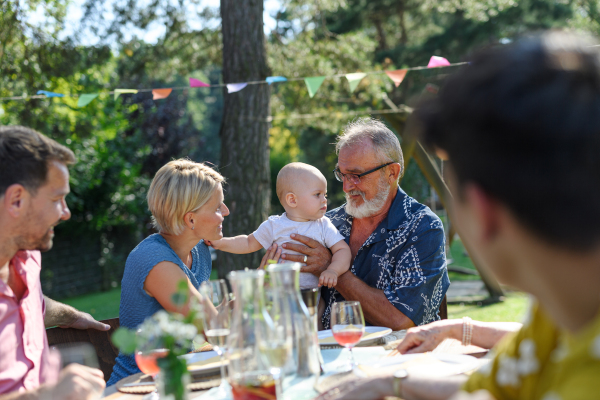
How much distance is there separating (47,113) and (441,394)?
355 inches

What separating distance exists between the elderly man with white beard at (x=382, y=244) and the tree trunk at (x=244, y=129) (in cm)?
210

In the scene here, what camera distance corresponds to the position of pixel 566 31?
0.99m

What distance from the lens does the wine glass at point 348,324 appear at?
6.37ft

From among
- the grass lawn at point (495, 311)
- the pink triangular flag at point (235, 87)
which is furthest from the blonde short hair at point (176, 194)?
the grass lawn at point (495, 311)

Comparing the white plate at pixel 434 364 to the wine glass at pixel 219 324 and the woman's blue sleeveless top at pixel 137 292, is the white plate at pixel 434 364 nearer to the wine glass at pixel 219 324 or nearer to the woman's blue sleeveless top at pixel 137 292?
the wine glass at pixel 219 324

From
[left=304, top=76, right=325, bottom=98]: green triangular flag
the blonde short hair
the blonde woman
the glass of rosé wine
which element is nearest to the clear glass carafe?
the glass of rosé wine

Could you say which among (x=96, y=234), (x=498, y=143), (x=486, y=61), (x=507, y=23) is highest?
(x=507, y=23)

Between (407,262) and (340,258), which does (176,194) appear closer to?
(340,258)

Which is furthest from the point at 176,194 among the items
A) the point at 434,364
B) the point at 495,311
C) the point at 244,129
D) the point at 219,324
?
the point at 495,311

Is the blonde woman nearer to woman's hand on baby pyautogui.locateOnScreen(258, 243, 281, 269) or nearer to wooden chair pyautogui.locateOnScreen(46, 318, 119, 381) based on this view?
wooden chair pyautogui.locateOnScreen(46, 318, 119, 381)

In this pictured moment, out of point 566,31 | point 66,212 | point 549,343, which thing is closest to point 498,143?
point 566,31

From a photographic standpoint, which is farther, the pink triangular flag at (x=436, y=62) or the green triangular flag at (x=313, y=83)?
the pink triangular flag at (x=436, y=62)

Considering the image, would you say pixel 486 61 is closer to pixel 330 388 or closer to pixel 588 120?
pixel 588 120

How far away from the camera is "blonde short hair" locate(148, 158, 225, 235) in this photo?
2.89 metres
